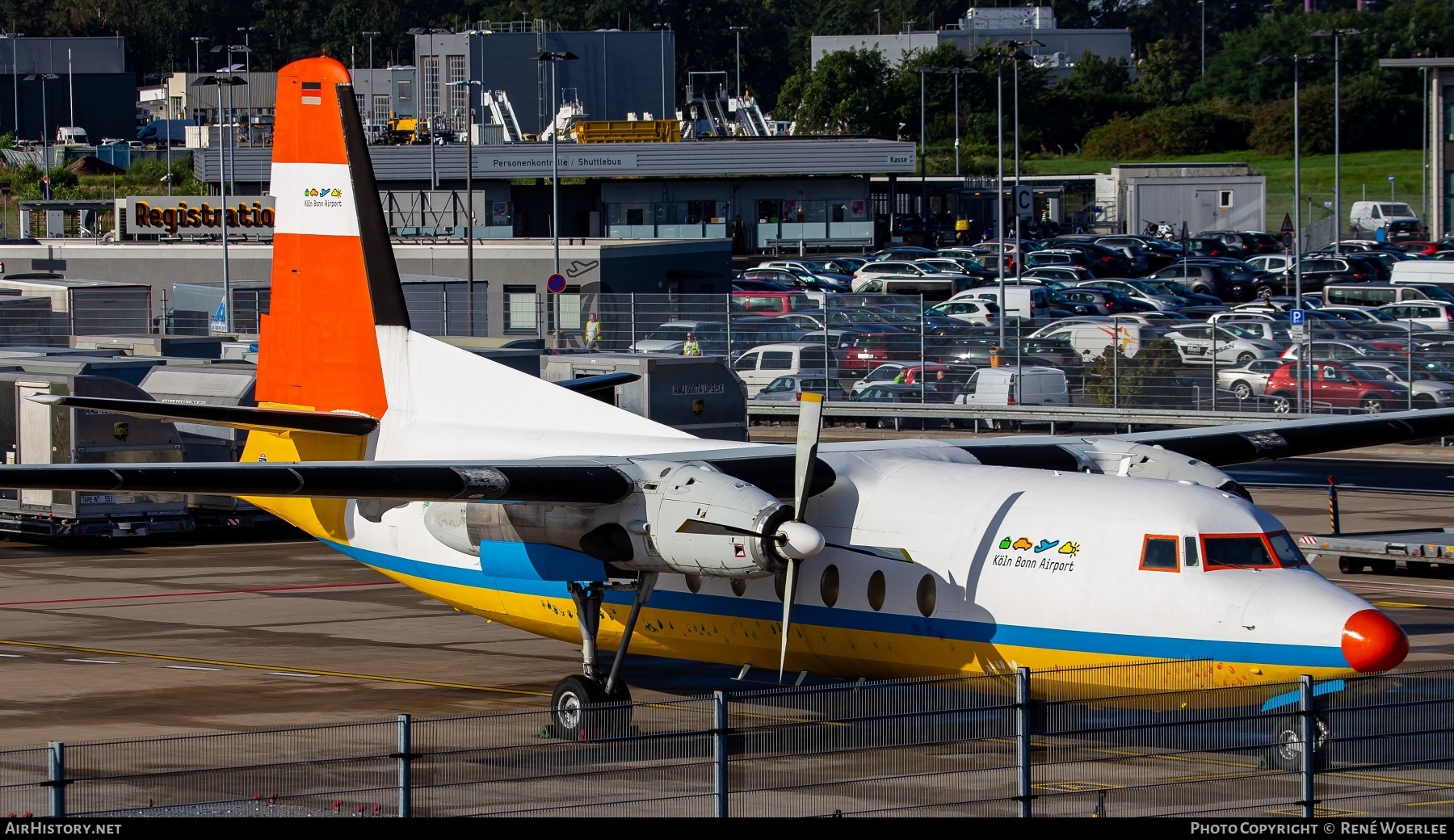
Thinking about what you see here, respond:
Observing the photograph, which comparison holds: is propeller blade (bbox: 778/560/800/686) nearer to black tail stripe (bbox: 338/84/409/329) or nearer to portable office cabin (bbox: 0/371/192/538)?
black tail stripe (bbox: 338/84/409/329)

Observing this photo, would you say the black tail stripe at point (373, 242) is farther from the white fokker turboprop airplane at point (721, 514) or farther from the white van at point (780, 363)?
the white van at point (780, 363)

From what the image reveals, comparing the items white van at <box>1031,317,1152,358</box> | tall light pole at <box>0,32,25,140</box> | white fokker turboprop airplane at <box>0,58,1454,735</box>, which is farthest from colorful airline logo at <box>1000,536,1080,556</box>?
tall light pole at <box>0,32,25,140</box>

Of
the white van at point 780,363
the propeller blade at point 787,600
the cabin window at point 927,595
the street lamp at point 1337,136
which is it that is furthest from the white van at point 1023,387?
the cabin window at point 927,595

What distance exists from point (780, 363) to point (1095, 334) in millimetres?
8950

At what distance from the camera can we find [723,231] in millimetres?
90125

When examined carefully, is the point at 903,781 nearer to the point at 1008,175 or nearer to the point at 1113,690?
the point at 1113,690

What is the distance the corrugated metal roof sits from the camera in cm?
9250

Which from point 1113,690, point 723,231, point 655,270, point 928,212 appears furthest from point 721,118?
point 1113,690

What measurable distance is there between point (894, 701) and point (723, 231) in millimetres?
77873

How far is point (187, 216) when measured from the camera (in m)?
71.9

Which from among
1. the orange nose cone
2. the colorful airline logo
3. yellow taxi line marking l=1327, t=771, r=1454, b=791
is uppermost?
the colorful airline logo

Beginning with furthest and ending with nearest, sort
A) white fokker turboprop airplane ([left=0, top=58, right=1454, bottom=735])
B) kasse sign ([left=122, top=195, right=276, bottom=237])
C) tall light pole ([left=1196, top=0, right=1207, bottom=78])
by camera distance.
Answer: tall light pole ([left=1196, top=0, right=1207, bottom=78]), kasse sign ([left=122, top=195, right=276, bottom=237]), white fokker turboprop airplane ([left=0, top=58, right=1454, bottom=735])

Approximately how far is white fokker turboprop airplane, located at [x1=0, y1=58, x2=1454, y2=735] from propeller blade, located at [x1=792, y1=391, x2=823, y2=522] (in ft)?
0.09

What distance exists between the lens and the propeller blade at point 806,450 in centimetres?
1634
